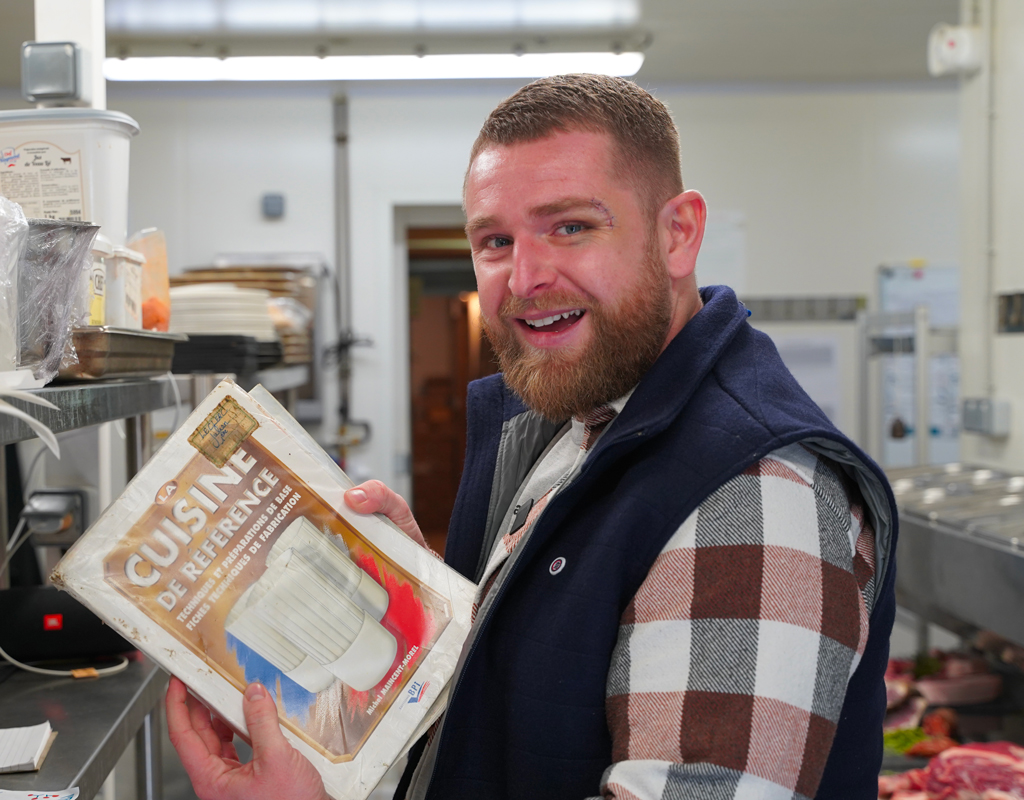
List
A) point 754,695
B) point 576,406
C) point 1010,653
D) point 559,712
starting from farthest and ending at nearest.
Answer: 1. point 1010,653
2. point 576,406
3. point 559,712
4. point 754,695

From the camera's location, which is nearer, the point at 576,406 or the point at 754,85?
the point at 576,406

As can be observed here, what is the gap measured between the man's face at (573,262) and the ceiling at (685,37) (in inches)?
124

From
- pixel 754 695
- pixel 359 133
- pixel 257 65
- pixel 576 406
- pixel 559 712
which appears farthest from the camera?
pixel 359 133

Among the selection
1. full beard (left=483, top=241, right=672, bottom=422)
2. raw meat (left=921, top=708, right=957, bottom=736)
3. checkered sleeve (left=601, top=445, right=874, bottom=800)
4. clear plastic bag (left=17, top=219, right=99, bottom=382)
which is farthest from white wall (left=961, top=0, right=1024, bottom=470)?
clear plastic bag (left=17, top=219, right=99, bottom=382)

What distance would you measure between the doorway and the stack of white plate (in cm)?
477

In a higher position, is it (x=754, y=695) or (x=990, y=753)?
(x=754, y=695)

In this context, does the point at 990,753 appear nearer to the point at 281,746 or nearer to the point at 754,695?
the point at 754,695

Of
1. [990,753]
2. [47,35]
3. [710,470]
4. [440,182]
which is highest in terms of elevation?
[440,182]

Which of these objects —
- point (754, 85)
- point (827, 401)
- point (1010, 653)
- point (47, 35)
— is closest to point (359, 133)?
point (754, 85)

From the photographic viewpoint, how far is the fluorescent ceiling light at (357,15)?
3.86 meters

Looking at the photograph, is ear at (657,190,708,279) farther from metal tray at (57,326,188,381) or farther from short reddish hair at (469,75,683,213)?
metal tray at (57,326,188,381)

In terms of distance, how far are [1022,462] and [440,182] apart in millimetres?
3211

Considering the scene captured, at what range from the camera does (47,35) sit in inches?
62.4

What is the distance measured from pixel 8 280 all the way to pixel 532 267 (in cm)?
56
